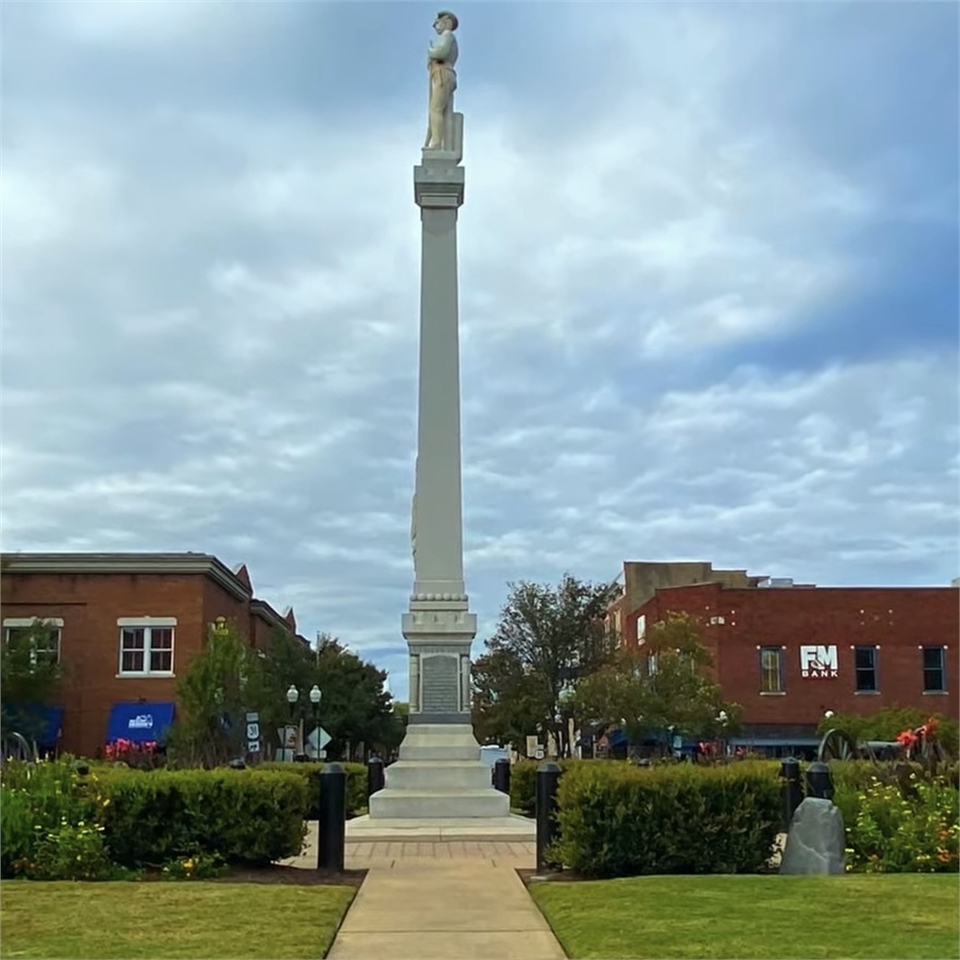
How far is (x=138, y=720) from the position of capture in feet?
153

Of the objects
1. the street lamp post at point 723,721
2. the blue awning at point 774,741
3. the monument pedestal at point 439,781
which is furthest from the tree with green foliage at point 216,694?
the blue awning at point 774,741

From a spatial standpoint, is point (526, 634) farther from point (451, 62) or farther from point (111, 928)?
point (111, 928)

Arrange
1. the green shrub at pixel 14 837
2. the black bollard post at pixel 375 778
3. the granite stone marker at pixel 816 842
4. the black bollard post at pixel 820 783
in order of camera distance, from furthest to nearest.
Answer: the black bollard post at pixel 375 778, the black bollard post at pixel 820 783, the granite stone marker at pixel 816 842, the green shrub at pixel 14 837

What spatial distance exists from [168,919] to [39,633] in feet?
127

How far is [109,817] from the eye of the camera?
1364 centimetres

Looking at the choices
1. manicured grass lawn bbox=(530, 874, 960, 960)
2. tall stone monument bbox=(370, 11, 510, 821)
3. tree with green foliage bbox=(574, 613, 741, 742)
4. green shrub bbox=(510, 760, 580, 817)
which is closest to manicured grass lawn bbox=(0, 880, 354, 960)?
manicured grass lawn bbox=(530, 874, 960, 960)

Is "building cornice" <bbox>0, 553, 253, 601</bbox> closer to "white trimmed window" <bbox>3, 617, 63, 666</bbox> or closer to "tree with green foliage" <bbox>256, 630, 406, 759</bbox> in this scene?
"white trimmed window" <bbox>3, 617, 63, 666</bbox>

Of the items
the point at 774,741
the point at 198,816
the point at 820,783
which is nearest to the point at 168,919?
the point at 198,816

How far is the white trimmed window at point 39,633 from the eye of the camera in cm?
4603

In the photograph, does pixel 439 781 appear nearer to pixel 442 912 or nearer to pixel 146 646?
pixel 442 912

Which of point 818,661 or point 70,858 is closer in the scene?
point 70,858

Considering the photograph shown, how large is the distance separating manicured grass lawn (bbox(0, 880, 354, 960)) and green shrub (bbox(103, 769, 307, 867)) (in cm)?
130

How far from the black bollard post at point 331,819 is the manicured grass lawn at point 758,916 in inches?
105

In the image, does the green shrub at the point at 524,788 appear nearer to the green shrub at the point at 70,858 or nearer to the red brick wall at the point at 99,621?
the green shrub at the point at 70,858
